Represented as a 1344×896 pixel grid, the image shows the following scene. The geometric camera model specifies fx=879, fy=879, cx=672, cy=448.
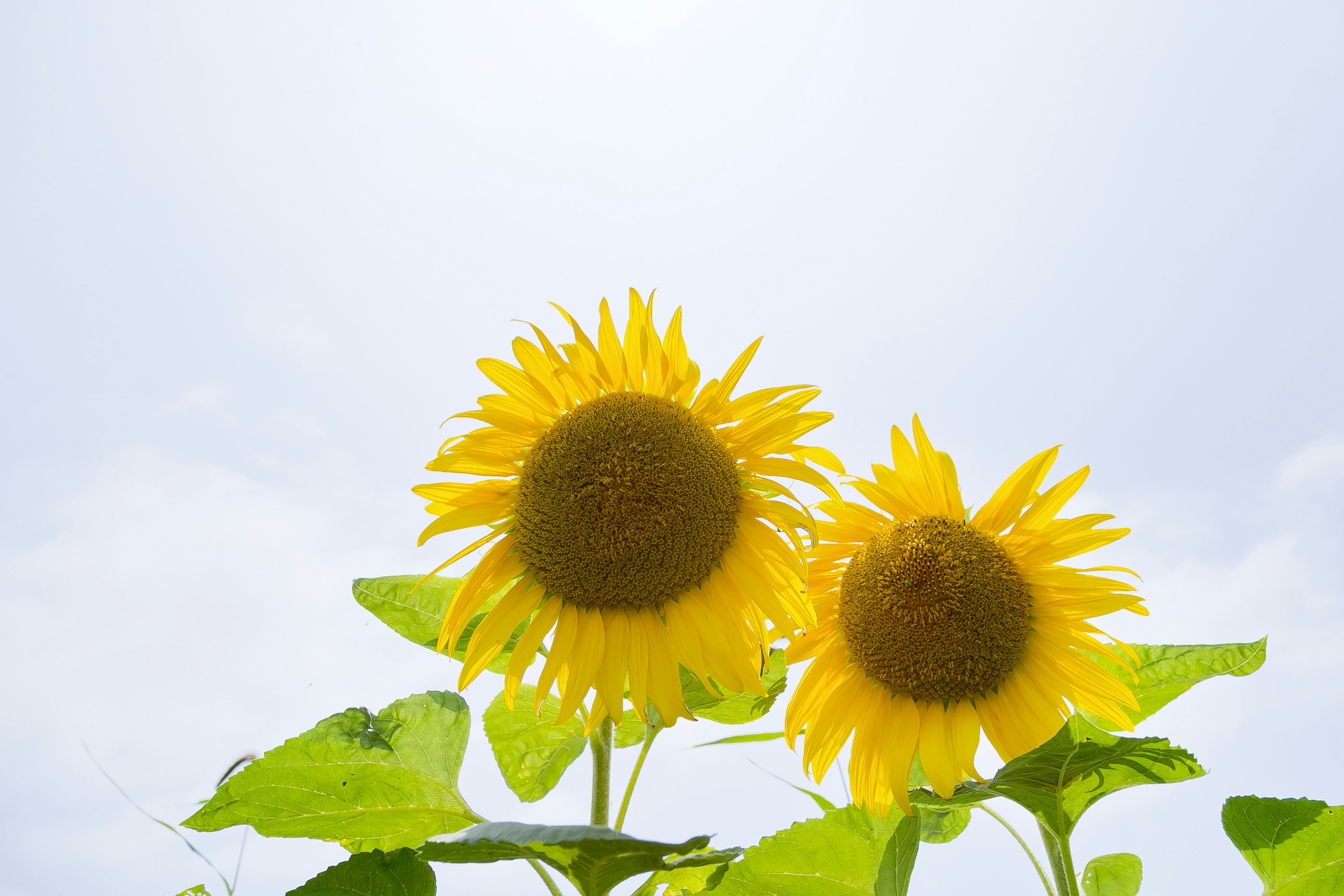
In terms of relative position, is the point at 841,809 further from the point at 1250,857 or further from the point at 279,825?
the point at 279,825

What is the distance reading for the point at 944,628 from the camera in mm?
1705

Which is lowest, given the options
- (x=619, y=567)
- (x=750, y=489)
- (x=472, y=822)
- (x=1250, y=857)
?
(x=1250, y=857)

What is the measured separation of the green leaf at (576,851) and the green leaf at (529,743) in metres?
0.44

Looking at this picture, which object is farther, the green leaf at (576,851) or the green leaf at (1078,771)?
the green leaf at (1078,771)

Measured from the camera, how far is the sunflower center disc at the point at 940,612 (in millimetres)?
1700

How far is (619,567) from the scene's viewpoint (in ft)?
5.07

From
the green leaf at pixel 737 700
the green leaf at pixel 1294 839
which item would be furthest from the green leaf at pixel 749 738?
the green leaf at pixel 1294 839

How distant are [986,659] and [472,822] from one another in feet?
3.44

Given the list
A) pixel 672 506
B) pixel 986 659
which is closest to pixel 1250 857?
pixel 986 659

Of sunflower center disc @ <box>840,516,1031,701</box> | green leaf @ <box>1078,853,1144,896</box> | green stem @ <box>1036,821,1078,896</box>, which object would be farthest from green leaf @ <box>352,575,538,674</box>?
green leaf @ <box>1078,853,1144,896</box>

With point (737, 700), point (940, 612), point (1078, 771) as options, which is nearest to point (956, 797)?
point (1078, 771)

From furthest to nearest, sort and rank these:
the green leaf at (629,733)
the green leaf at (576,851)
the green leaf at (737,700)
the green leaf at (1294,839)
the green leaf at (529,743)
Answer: the green leaf at (629,733) → the green leaf at (529,743) → the green leaf at (737,700) → the green leaf at (1294,839) → the green leaf at (576,851)

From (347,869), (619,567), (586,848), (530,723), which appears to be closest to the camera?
(586,848)

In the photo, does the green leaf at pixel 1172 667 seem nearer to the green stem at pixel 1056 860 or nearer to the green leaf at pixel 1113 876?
the green stem at pixel 1056 860
